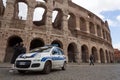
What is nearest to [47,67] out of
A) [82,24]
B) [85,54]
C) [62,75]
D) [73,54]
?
[62,75]

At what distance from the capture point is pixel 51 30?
21141 millimetres

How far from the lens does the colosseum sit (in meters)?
18.8

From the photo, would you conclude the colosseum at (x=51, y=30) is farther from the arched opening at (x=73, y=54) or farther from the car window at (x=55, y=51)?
the car window at (x=55, y=51)

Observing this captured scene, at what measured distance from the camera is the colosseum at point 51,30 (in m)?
18.8

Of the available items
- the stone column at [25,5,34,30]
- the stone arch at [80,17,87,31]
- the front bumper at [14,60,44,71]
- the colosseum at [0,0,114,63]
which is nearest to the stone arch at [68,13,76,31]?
the colosseum at [0,0,114,63]

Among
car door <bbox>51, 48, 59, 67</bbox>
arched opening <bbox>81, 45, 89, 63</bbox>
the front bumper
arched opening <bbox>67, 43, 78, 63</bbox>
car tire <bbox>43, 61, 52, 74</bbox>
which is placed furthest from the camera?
arched opening <bbox>81, 45, 89, 63</bbox>

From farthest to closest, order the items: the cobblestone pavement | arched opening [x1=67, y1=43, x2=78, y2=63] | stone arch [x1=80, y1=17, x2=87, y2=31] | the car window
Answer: stone arch [x1=80, y1=17, x2=87, y2=31]
arched opening [x1=67, y1=43, x2=78, y2=63]
the car window
the cobblestone pavement

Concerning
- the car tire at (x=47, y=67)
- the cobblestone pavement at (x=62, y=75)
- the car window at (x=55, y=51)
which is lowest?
the cobblestone pavement at (x=62, y=75)

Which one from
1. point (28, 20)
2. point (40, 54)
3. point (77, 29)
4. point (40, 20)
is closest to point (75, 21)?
point (77, 29)

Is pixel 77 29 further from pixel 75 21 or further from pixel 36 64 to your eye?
pixel 36 64

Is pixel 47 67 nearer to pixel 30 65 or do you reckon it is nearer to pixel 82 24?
pixel 30 65

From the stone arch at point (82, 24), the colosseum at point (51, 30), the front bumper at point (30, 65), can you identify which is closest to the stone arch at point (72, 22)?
the colosseum at point (51, 30)

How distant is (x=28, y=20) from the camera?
20047mm

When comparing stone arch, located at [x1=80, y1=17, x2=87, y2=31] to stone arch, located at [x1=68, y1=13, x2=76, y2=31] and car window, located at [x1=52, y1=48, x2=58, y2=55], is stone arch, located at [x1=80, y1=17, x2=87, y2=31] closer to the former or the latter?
stone arch, located at [x1=68, y1=13, x2=76, y2=31]
